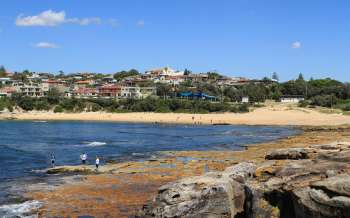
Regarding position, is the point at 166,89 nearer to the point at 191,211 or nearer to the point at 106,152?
the point at 106,152

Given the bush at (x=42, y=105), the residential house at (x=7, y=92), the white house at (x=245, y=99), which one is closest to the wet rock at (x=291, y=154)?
the bush at (x=42, y=105)

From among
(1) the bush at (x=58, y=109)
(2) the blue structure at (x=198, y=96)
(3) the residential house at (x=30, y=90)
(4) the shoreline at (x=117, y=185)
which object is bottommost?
(4) the shoreline at (x=117, y=185)

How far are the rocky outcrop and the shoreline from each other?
663 cm

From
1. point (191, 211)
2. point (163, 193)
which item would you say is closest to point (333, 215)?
point (191, 211)

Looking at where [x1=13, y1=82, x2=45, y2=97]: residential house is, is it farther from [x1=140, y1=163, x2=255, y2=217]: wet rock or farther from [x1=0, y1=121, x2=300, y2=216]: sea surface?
[x1=140, y1=163, x2=255, y2=217]: wet rock

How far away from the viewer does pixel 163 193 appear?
778 inches

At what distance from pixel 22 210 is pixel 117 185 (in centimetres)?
829

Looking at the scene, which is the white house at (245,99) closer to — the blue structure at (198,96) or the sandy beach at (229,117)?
the blue structure at (198,96)

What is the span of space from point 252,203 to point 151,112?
122246 mm

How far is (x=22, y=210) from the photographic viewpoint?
27.0m

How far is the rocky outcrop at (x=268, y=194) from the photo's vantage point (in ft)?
51.5

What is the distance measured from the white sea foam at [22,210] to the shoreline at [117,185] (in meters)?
0.45

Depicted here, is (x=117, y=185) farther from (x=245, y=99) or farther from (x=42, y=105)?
(x=245, y=99)

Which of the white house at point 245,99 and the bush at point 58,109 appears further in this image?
the white house at point 245,99
